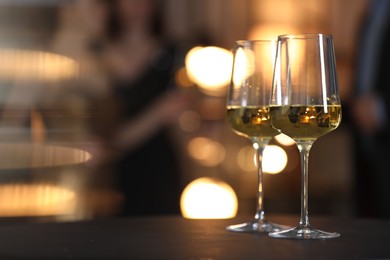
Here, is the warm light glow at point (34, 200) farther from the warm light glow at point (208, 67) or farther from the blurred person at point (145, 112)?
the warm light glow at point (208, 67)

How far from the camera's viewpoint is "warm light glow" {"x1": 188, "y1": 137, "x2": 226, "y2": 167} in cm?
579

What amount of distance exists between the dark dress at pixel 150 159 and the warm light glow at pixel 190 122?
77.7 inches

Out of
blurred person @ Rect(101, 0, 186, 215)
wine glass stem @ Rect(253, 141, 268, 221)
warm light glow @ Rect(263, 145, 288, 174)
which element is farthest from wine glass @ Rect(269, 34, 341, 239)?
warm light glow @ Rect(263, 145, 288, 174)

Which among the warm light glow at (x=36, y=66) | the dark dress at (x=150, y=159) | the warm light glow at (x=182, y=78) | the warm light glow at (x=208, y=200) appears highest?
the warm light glow at (x=36, y=66)

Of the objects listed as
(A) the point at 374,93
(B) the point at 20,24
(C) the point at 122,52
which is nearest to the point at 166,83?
(C) the point at 122,52

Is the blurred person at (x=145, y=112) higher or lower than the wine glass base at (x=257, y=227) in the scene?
higher

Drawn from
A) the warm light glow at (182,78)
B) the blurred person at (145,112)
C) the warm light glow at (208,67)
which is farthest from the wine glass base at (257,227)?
the warm light glow at (208,67)

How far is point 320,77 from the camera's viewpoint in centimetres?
137

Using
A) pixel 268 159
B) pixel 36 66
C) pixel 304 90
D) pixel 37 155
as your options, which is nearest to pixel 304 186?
pixel 304 90

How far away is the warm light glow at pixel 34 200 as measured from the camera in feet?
12.2

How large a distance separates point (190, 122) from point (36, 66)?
154 cm

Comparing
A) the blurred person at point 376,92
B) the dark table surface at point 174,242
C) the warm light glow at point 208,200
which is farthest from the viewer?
the warm light glow at point 208,200

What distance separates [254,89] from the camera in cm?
152

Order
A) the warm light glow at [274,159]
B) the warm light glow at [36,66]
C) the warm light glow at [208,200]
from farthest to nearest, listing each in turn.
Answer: the warm light glow at [274,159], the warm light glow at [208,200], the warm light glow at [36,66]
